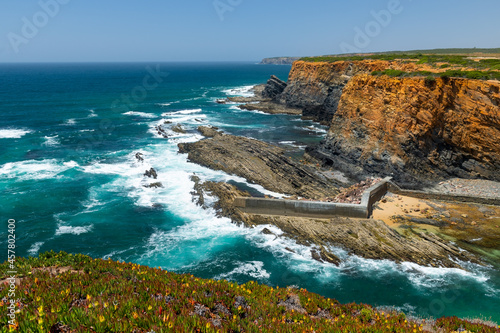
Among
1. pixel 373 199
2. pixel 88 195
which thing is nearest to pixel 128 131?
pixel 88 195

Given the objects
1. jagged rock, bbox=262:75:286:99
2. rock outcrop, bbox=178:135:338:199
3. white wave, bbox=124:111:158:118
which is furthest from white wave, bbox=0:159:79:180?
jagged rock, bbox=262:75:286:99

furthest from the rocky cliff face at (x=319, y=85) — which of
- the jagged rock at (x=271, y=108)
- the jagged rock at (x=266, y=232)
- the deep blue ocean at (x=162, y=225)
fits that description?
the jagged rock at (x=266, y=232)

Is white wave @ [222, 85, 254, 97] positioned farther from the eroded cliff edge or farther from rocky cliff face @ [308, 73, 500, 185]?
rocky cliff face @ [308, 73, 500, 185]

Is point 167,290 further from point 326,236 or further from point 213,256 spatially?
point 326,236

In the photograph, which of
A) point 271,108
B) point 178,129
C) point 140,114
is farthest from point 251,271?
point 140,114

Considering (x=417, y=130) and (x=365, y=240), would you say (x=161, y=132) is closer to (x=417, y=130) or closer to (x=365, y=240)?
(x=417, y=130)

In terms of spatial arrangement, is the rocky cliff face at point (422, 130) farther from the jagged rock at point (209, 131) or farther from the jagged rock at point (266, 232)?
the jagged rock at point (209, 131)
